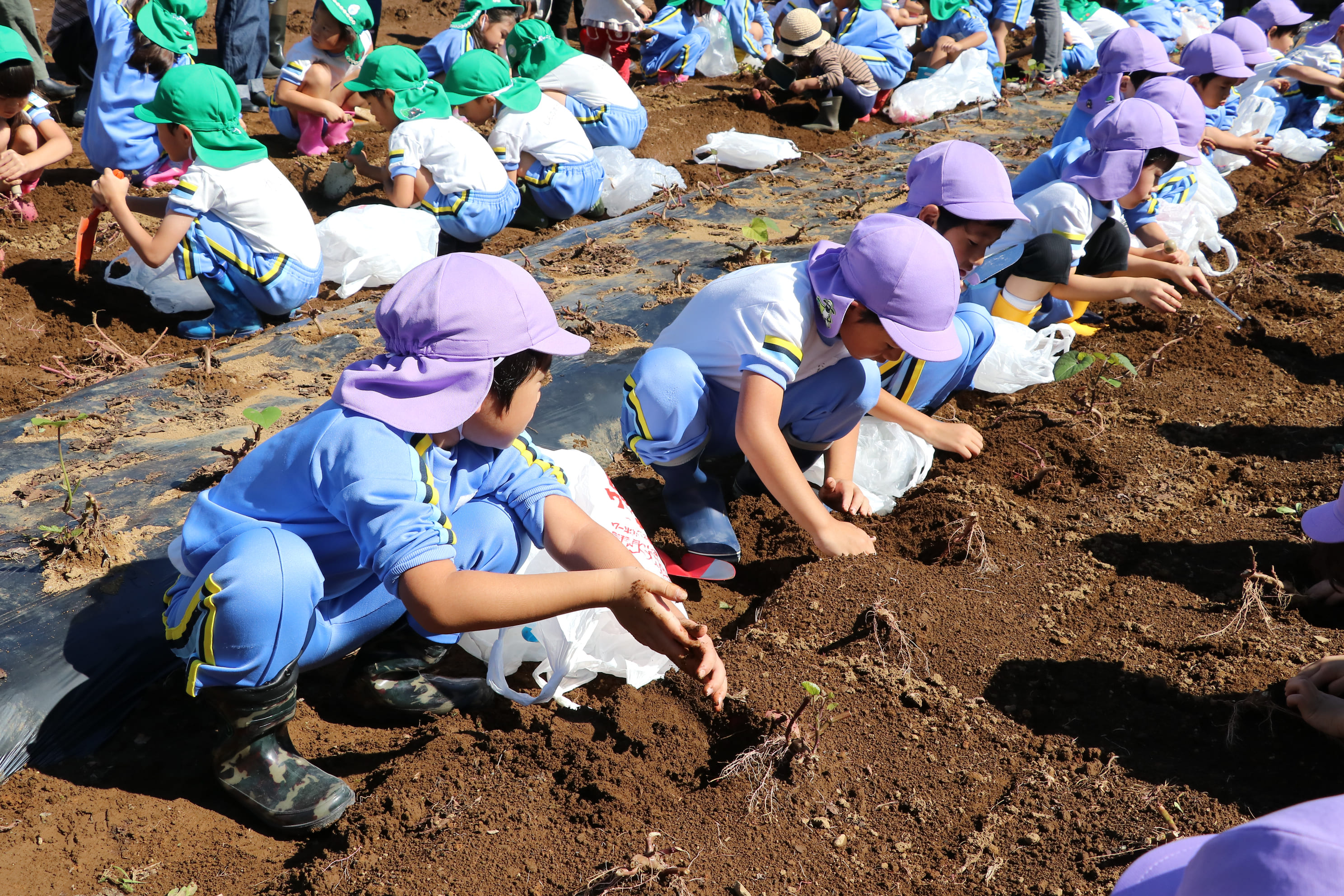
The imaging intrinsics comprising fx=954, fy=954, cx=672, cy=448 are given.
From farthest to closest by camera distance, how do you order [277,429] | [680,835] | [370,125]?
[370,125]
[277,429]
[680,835]

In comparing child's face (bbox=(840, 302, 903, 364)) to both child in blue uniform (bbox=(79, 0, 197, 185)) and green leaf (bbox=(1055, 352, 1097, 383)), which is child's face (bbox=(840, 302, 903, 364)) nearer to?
green leaf (bbox=(1055, 352, 1097, 383))

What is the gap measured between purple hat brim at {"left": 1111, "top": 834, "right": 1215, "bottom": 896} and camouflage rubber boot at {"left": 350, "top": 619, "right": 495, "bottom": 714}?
1286 millimetres

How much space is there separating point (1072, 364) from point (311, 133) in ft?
14.7

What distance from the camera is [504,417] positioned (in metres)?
1.71

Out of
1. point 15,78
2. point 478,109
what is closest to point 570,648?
point 478,109

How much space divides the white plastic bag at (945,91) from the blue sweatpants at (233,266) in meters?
4.86

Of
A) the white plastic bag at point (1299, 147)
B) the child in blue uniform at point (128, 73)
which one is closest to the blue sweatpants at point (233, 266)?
the child in blue uniform at point (128, 73)

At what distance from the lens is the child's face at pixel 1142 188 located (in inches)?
138

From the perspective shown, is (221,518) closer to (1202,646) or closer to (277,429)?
(277,429)

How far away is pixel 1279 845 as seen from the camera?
750mm

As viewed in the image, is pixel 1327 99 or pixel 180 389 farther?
pixel 1327 99

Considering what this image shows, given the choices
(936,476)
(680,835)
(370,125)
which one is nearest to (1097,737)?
(680,835)

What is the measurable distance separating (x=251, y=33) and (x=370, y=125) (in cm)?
105

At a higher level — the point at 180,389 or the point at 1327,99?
the point at 180,389
